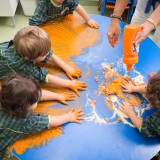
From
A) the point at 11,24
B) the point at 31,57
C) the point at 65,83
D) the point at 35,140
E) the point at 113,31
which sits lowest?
the point at 11,24

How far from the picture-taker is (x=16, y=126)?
810 millimetres

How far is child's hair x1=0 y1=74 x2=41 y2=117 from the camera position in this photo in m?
0.74

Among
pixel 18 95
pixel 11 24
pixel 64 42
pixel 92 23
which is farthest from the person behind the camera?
pixel 11 24

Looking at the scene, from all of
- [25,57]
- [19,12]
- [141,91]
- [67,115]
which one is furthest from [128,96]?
[19,12]

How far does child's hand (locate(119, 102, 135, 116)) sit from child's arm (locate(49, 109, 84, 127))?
0.19 m

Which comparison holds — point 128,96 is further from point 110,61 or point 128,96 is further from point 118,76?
point 110,61

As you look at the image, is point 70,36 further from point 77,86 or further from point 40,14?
point 77,86

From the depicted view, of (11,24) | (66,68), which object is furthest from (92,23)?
(11,24)

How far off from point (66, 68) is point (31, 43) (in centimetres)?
25

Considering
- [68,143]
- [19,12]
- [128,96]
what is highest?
[128,96]

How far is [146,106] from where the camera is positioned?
983 millimetres

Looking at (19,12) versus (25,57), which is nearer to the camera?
(25,57)

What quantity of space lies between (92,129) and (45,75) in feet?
1.10

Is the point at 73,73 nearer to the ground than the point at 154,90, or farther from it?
nearer to the ground
